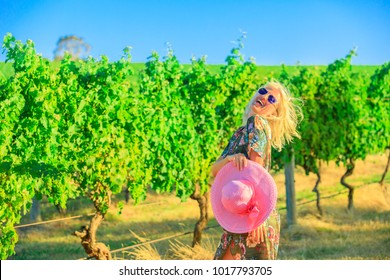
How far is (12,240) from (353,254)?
175 inches

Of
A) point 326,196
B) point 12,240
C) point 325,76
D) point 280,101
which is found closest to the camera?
point 280,101

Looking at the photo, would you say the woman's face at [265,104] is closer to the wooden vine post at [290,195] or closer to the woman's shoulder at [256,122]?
the woman's shoulder at [256,122]

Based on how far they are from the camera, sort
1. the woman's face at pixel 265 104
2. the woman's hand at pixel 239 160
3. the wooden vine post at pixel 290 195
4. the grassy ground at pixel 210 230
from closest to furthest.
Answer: the woman's hand at pixel 239 160 → the woman's face at pixel 265 104 → the grassy ground at pixel 210 230 → the wooden vine post at pixel 290 195

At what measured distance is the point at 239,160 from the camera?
13.4 ft

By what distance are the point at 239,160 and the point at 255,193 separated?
241mm

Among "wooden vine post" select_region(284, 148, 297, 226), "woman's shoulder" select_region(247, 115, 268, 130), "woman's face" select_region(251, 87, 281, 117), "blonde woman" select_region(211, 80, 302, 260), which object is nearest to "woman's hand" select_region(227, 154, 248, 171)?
"blonde woman" select_region(211, 80, 302, 260)

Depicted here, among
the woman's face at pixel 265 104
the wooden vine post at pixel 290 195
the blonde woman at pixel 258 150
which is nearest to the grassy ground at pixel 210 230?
the wooden vine post at pixel 290 195

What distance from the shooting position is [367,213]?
1209cm

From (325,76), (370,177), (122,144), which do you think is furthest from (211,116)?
(370,177)

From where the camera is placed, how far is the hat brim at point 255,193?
412 centimetres

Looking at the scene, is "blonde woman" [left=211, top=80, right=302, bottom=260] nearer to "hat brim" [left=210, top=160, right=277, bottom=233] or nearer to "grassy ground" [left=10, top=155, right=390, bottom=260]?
"hat brim" [left=210, top=160, right=277, bottom=233]

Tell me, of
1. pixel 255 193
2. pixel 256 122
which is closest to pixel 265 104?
pixel 256 122

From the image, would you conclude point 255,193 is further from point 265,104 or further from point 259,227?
point 265,104
